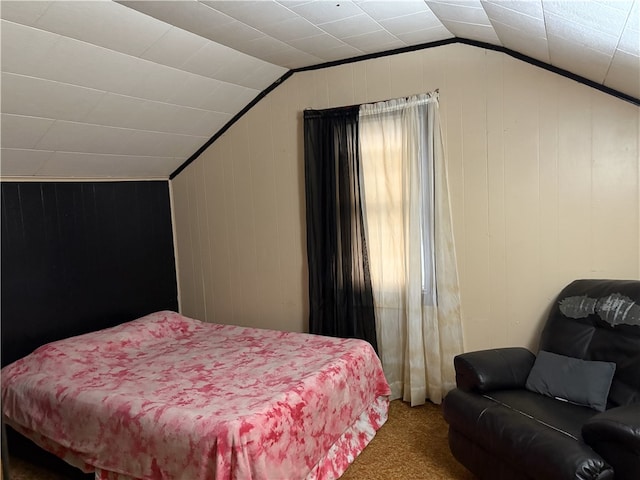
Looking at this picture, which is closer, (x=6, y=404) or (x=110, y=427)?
(x=110, y=427)

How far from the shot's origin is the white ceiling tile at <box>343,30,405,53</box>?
9.87ft

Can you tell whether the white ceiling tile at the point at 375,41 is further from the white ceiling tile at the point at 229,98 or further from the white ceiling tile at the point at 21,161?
the white ceiling tile at the point at 21,161

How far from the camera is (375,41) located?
10.3 feet

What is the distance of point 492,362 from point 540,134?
1369mm

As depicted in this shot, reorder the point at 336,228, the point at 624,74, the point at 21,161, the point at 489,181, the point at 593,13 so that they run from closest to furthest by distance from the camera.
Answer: the point at 593,13
the point at 624,74
the point at 21,161
the point at 489,181
the point at 336,228

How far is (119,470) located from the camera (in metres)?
2.34

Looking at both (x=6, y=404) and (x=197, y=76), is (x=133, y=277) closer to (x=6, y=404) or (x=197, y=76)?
(x=6, y=404)

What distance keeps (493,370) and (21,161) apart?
2.98 metres

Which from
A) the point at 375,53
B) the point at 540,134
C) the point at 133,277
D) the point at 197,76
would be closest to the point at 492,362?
the point at 540,134

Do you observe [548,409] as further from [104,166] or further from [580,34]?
[104,166]

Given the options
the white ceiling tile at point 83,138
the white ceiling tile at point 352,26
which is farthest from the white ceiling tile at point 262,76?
the white ceiling tile at point 83,138

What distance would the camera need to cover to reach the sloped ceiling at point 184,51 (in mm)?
2152

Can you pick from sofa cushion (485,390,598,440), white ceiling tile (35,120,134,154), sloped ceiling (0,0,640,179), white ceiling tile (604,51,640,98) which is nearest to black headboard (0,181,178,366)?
sloped ceiling (0,0,640,179)

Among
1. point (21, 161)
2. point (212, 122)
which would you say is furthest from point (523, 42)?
point (21, 161)
